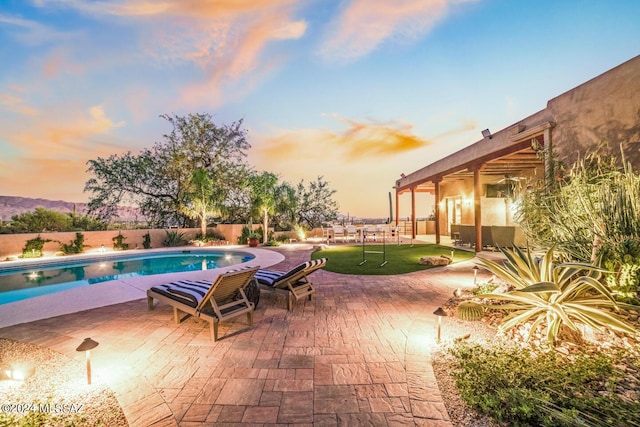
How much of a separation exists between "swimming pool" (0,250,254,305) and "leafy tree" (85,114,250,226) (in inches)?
174

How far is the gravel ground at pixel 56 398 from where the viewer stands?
2.02m

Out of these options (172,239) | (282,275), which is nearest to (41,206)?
(172,239)

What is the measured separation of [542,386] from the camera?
223 cm

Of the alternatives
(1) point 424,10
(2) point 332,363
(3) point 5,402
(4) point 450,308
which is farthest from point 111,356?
(1) point 424,10

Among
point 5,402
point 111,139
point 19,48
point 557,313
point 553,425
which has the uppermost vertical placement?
point 19,48

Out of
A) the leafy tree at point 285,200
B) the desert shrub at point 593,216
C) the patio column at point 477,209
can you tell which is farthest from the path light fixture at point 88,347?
the leafy tree at point 285,200

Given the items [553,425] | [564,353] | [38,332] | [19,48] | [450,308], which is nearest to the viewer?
[553,425]

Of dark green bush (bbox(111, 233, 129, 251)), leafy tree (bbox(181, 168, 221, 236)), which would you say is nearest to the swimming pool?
dark green bush (bbox(111, 233, 129, 251))

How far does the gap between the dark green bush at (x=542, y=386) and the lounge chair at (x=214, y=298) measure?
2654mm

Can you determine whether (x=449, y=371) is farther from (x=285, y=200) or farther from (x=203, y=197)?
(x=285, y=200)

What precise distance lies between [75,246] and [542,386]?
16.0m

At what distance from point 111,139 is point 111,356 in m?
17.4

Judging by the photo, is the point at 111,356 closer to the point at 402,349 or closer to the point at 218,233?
the point at 402,349

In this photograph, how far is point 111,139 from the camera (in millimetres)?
16031
